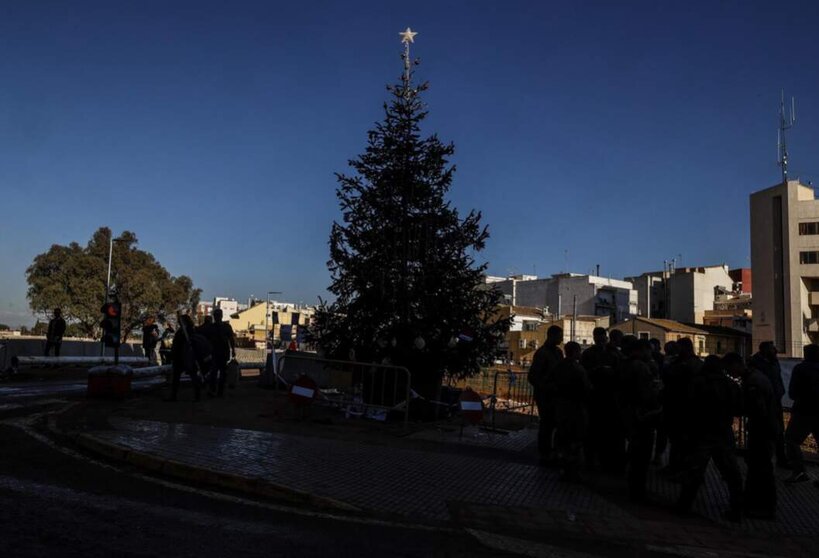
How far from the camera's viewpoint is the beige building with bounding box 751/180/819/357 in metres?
59.9

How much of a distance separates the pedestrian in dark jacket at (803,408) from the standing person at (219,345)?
10.4m

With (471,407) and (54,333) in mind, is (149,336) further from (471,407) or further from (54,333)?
(471,407)

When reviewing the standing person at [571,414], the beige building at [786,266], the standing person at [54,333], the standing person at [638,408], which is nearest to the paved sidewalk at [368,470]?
the standing person at [571,414]

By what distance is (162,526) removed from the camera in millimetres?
5160

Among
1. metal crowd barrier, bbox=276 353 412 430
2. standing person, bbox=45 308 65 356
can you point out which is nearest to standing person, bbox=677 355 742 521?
metal crowd barrier, bbox=276 353 412 430

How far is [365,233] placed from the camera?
13.7 meters

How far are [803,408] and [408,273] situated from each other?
24.0ft

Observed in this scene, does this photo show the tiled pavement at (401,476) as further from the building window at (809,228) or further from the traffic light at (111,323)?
the building window at (809,228)

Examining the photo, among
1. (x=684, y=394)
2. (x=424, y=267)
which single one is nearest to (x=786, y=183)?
(x=424, y=267)

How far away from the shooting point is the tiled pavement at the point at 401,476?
6.61m

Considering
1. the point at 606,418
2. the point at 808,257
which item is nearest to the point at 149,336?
the point at 606,418

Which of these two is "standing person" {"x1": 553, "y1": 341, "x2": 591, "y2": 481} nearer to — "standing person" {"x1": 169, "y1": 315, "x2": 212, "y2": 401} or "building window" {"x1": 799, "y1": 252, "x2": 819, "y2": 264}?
"standing person" {"x1": 169, "y1": 315, "x2": 212, "y2": 401}

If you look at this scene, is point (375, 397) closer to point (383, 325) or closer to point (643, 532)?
point (383, 325)

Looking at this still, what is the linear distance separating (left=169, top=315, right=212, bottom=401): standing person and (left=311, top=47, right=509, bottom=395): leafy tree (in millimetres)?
2389
